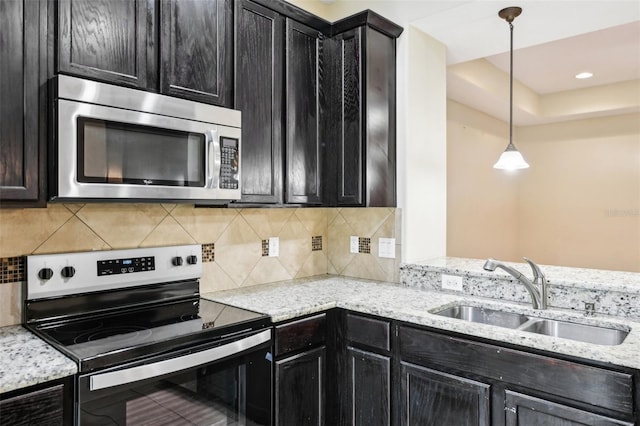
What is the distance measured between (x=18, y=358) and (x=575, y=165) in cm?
587

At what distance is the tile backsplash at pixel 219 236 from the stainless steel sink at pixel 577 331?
33.6 inches

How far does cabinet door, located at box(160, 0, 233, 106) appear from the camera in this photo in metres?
1.75

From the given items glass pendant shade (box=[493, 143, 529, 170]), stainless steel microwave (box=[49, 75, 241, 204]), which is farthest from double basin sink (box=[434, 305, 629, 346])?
stainless steel microwave (box=[49, 75, 241, 204])

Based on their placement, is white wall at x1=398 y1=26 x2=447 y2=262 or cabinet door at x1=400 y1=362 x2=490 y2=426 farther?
white wall at x1=398 y1=26 x2=447 y2=262

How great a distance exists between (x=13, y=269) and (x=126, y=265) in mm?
404

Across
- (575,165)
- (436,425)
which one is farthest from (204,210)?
(575,165)

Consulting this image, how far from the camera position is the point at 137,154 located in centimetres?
160

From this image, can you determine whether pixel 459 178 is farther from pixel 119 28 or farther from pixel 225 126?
pixel 119 28

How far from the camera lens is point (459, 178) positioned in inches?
162

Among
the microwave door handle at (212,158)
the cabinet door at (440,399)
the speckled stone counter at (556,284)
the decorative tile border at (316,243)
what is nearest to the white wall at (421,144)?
the speckled stone counter at (556,284)

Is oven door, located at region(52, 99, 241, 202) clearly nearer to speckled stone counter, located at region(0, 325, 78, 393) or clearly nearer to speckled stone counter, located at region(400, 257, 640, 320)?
speckled stone counter, located at region(0, 325, 78, 393)

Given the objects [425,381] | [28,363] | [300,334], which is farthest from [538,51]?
[28,363]

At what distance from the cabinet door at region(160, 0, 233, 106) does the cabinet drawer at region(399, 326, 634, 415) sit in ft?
4.57

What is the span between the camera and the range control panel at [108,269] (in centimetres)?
163
